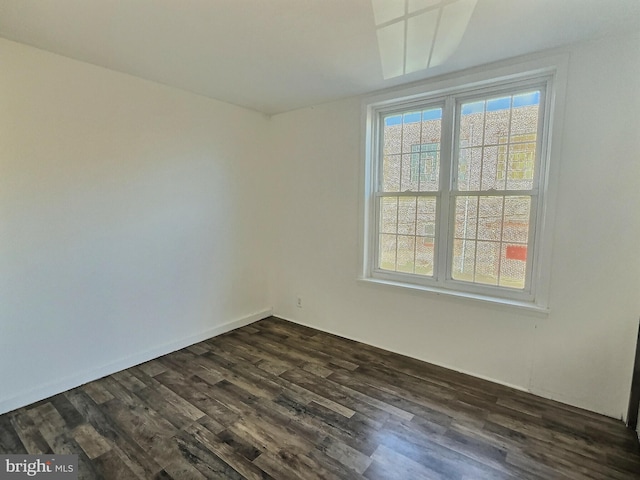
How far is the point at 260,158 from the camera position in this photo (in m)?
3.82

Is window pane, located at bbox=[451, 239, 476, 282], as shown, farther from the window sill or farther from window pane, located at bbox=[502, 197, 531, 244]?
window pane, located at bbox=[502, 197, 531, 244]

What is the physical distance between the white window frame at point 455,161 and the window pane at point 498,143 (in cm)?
6

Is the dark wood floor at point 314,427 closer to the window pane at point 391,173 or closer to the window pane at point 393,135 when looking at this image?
the window pane at point 391,173

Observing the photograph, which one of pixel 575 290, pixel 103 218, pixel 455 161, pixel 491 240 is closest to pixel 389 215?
pixel 455 161

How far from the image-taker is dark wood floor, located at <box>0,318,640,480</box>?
173cm

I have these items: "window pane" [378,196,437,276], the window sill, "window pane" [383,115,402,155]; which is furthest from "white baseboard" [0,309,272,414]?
"window pane" [383,115,402,155]

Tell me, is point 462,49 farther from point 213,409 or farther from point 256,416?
point 213,409

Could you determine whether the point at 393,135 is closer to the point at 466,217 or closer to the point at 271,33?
the point at 466,217

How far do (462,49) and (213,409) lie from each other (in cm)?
306

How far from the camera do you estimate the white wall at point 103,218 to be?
2.19 meters

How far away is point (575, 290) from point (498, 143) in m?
1.23

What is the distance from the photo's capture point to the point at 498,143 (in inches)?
100

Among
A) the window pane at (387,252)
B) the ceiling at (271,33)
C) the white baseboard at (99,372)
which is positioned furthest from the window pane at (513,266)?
the white baseboard at (99,372)

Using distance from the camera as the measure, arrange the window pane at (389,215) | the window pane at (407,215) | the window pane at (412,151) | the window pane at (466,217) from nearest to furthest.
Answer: the window pane at (466,217), the window pane at (412,151), the window pane at (407,215), the window pane at (389,215)
